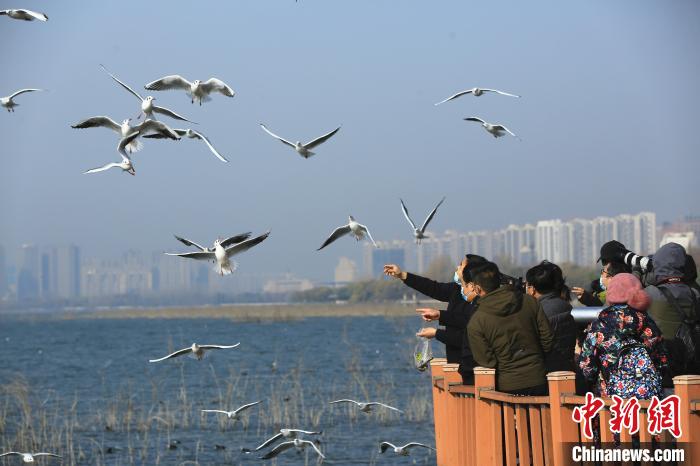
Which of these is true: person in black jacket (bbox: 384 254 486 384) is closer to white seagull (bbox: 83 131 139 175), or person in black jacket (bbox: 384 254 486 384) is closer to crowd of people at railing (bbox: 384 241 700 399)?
crowd of people at railing (bbox: 384 241 700 399)

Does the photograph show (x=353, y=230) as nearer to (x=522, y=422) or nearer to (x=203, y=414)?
(x=522, y=422)

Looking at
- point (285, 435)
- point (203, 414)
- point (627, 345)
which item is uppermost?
point (627, 345)

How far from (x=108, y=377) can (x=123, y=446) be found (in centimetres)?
2380

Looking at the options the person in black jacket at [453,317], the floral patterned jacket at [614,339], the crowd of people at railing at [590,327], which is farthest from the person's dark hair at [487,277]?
the floral patterned jacket at [614,339]

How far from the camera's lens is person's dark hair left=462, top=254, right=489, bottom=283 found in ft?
25.5

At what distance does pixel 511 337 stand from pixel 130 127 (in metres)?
6.57

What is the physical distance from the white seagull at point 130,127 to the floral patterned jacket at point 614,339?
22.3ft

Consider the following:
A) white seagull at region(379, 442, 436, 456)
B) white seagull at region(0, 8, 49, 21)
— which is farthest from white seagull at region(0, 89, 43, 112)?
white seagull at region(379, 442, 436, 456)

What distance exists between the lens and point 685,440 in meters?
6.14

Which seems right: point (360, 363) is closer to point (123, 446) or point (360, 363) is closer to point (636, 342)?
point (123, 446)

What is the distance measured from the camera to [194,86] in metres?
13.8

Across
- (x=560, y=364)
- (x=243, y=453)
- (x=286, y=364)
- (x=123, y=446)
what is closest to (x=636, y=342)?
(x=560, y=364)

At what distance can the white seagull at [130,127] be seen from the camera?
500 inches

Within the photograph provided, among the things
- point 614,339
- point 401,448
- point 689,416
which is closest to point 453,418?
point 614,339
